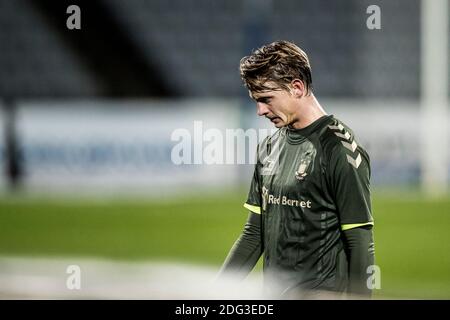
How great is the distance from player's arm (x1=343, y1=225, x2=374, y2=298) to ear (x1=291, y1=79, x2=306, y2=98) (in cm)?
40

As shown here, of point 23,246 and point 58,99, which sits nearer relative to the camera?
point 23,246

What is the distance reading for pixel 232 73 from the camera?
14.6 meters

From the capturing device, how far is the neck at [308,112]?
92.5 inches

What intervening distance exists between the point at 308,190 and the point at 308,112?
22cm

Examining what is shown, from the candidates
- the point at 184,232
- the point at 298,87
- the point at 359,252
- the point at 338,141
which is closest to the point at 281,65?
the point at 298,87

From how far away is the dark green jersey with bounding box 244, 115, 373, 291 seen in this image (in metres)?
2.26

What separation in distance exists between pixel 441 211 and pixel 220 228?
9.79ft

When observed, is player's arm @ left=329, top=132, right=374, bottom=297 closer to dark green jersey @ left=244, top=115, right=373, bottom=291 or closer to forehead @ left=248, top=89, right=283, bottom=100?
dark green jersey @ left=244, top=115, right=373, bottom=291

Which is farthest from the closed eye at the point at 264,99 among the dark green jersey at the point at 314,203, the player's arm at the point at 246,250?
the player's arm at the point at 246,250

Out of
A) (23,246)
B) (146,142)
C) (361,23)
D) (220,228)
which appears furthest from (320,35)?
(23,246)

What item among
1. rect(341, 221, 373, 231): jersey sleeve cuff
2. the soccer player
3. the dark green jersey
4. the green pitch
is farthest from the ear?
the green pitch

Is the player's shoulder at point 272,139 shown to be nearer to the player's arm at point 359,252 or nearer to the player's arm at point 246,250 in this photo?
the player's arm at point 246,250

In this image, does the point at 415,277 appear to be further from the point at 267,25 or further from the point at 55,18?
the point at 55,18

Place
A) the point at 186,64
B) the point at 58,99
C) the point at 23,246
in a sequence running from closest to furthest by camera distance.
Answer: the point at 23,246 < the point at 58,99 < the point at 186,64
